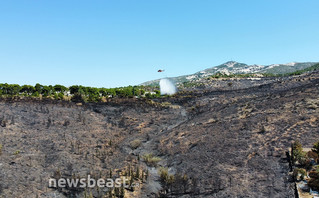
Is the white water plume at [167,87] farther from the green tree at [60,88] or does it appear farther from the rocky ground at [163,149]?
the rocky ground at [163,149]

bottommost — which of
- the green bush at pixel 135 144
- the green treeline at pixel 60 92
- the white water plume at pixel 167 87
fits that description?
the green bush at pixel 135 144

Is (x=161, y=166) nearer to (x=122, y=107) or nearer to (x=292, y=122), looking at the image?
(x=292, y=122)

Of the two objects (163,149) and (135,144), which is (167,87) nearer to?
(135,144)

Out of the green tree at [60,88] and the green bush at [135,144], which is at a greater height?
the green tree at [60,88]

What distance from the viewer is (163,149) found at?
2302 centimetres

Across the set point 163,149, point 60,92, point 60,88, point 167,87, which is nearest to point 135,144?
point 163,149

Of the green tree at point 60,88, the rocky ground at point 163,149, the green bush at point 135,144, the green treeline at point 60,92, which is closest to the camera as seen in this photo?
the rocky ground at point 163,149

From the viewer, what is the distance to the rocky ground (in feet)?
46.9

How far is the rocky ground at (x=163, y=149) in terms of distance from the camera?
14.3m

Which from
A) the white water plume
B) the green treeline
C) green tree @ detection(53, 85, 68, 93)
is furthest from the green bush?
the white water plume

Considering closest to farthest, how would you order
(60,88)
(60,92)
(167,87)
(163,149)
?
(163,149), (60,92), (60,88), (167,87)

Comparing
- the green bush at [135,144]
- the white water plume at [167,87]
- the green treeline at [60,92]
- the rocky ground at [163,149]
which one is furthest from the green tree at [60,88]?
the green bush at [135,144]

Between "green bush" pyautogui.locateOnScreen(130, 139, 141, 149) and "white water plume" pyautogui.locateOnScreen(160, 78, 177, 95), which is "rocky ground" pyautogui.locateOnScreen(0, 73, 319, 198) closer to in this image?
"green bush" pyautogui.locateOnScreen(130, 139, 141, 149)

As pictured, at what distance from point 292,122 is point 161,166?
1325 centimetres
